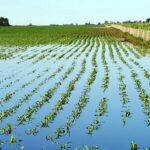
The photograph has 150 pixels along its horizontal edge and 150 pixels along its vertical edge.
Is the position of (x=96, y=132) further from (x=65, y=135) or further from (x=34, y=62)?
(x=34, y=62)

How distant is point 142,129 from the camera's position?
8.33 metres

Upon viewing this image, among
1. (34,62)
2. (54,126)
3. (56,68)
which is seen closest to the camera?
(54,126)

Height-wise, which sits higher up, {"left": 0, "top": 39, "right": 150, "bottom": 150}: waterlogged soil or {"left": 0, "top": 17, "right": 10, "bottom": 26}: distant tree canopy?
{"left": 0, "top": 17, "right": 10, "bottom": 26}: distant tree canopy

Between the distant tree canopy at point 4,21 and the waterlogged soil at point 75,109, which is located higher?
the distant tree canopy at point 4,21

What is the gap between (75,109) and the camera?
1002cm

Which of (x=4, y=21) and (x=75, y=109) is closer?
(x=75, y=109)

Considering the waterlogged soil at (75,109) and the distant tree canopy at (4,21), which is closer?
the waterlogged soil at (75,109)

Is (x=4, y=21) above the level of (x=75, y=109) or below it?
above

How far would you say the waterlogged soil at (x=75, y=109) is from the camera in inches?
299

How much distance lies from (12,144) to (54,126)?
1.52 m

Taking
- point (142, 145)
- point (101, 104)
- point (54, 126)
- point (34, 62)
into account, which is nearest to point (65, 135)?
point (54, 126)

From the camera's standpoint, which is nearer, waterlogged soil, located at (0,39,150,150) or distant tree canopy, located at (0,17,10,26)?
waterlogged soil, located at (0,39,150,150)

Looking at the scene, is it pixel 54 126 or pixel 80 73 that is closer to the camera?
pixel 54 126

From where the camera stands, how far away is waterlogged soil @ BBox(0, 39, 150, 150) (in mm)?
7590
